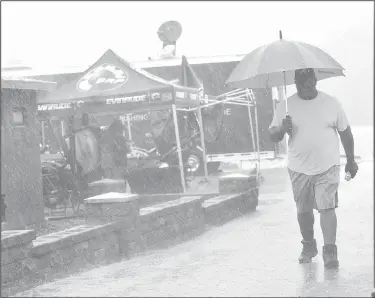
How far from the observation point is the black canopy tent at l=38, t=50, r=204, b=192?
577 inches

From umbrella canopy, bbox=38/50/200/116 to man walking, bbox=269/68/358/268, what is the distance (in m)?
6.79

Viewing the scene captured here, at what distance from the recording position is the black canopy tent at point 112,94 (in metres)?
14.7

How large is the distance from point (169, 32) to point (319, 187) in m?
15.2

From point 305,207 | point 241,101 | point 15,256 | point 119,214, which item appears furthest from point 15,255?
point 241,101

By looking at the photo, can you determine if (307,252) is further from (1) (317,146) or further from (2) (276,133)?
(2) (276,133)

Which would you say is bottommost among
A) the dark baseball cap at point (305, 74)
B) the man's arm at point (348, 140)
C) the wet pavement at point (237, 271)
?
the wet pavement at point (237, 271)

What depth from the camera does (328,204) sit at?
7762 mm

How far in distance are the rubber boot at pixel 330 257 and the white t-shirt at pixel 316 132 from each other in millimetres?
728

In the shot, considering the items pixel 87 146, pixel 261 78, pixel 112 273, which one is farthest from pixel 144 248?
pixel 87 146

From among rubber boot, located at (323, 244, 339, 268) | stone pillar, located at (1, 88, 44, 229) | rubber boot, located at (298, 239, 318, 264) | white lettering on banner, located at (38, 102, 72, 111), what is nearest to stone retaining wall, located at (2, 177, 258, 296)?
stone pillar, located at (1, 88, 44, 229)

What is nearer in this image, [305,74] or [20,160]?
[305,74]

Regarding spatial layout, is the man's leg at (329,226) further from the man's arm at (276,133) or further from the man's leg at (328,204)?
the man's arm at (276,133)

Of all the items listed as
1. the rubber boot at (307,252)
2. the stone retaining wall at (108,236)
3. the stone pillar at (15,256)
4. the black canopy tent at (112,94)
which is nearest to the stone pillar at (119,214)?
the stone retaining wall at (108,236)

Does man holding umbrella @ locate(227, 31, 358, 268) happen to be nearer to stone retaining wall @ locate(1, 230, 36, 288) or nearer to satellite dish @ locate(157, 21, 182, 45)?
stone retaining wall @ locate(1, 230, 36, 288)
